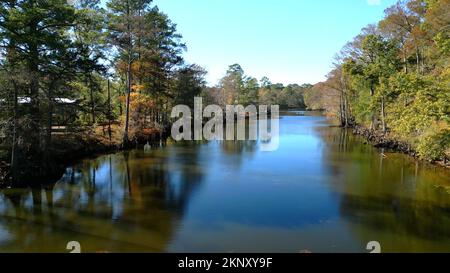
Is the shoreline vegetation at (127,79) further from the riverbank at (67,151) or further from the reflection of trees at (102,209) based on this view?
the reflection of trees at (102,209)

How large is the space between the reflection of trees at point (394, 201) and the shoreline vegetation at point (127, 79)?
168 cm

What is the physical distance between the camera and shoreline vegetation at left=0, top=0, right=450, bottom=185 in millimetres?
14578

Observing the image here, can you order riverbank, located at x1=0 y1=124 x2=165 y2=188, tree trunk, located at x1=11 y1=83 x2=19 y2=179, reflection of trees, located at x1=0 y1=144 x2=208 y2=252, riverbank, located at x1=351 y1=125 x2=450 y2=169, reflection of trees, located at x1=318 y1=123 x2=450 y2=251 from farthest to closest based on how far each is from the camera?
riverbank, located at x1=351 y1=125 x2=450 y2=169
riverbank, located at x1=0 y1=124 x2=165 y2=188
tree trunk, located at x1=11 y1=83 x2=19 y2=179
reflection of trees, located at x1=318 y1=123 x2=450 y2=251
reflection of trees, located at x1=0 y1=144 x2=208 y2=252

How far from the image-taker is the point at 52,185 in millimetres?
14586

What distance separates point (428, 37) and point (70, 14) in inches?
835

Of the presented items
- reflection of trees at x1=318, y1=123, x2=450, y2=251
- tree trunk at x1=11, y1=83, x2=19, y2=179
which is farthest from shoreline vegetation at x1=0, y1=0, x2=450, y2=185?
reflection of trees at x1=318, y1=123, x2=450, y2=251

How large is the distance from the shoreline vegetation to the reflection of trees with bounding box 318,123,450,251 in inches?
66.2

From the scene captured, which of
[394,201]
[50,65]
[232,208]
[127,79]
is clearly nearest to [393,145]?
→ [394,201]

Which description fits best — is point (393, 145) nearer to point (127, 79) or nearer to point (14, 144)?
point (127, 79)

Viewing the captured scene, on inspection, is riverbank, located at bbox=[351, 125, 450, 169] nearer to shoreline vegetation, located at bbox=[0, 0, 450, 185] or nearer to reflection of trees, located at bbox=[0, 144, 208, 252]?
shoreline vegetation, located at bbox=[0, 0, 450, 185]

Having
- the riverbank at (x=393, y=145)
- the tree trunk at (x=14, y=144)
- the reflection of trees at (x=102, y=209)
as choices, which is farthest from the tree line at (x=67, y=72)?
the riverbank at (x=393, y=145)
